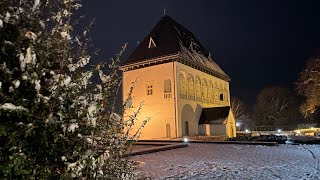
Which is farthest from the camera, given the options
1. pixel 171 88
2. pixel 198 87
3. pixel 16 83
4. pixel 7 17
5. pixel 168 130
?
pixel 198 87

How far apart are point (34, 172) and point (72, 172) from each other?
0.34m

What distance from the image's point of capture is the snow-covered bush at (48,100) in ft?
8.11

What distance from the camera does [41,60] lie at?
109 inches

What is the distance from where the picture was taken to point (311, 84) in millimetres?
34469

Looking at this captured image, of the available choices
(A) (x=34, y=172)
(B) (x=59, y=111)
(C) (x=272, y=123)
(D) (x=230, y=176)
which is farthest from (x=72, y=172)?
(C) (x=272, y=123)

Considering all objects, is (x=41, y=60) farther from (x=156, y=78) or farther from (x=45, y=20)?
(x=156, y=78)

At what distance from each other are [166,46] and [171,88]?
16.4 feet

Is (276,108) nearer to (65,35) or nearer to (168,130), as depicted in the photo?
(168,130)

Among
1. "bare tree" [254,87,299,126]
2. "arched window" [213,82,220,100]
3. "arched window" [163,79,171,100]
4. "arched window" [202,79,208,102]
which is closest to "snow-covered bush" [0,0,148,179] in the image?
"arched window" [163,79,171,100]

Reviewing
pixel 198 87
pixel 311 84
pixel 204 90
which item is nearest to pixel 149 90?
pixel 198 87

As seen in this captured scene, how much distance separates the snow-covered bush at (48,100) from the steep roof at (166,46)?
87.8 feet

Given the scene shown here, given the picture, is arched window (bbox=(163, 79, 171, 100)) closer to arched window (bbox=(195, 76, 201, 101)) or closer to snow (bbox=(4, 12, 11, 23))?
arched window (bbox=(195, 76, 201, 101))

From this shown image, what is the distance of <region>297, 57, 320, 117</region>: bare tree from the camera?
3328cm

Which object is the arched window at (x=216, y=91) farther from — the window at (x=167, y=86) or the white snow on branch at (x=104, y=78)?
the white snow on branch at (x=104, y=78)
